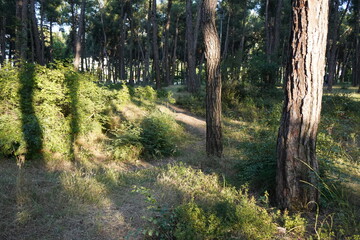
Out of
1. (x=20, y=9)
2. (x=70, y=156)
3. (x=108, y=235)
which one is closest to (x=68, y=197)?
(x=108, y=235)

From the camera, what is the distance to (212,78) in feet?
21.0

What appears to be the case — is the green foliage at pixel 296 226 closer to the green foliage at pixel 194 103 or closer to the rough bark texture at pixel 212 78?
the rough bark texture at pixel 212 78

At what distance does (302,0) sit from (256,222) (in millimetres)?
2946

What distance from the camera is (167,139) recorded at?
7.91m

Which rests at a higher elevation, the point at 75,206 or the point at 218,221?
the point at 218,221

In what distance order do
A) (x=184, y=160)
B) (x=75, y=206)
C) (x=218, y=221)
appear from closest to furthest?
1. (x=218, y=221)
2. (x=75, y=206)
3. (x=184, y=160)

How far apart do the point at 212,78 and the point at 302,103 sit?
3.22 meters

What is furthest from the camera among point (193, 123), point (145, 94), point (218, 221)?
point (145, 94)

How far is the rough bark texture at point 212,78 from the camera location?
6.23 metres

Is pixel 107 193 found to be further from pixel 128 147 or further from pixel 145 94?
pixel 145 94

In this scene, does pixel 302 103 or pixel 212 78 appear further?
pixel 212 78

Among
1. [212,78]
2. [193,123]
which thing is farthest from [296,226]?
[193,123]

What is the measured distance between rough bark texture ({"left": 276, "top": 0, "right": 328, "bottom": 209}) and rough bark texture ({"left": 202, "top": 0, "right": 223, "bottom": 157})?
9.43ft

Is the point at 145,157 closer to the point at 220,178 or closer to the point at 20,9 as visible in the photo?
the point at 220,178
